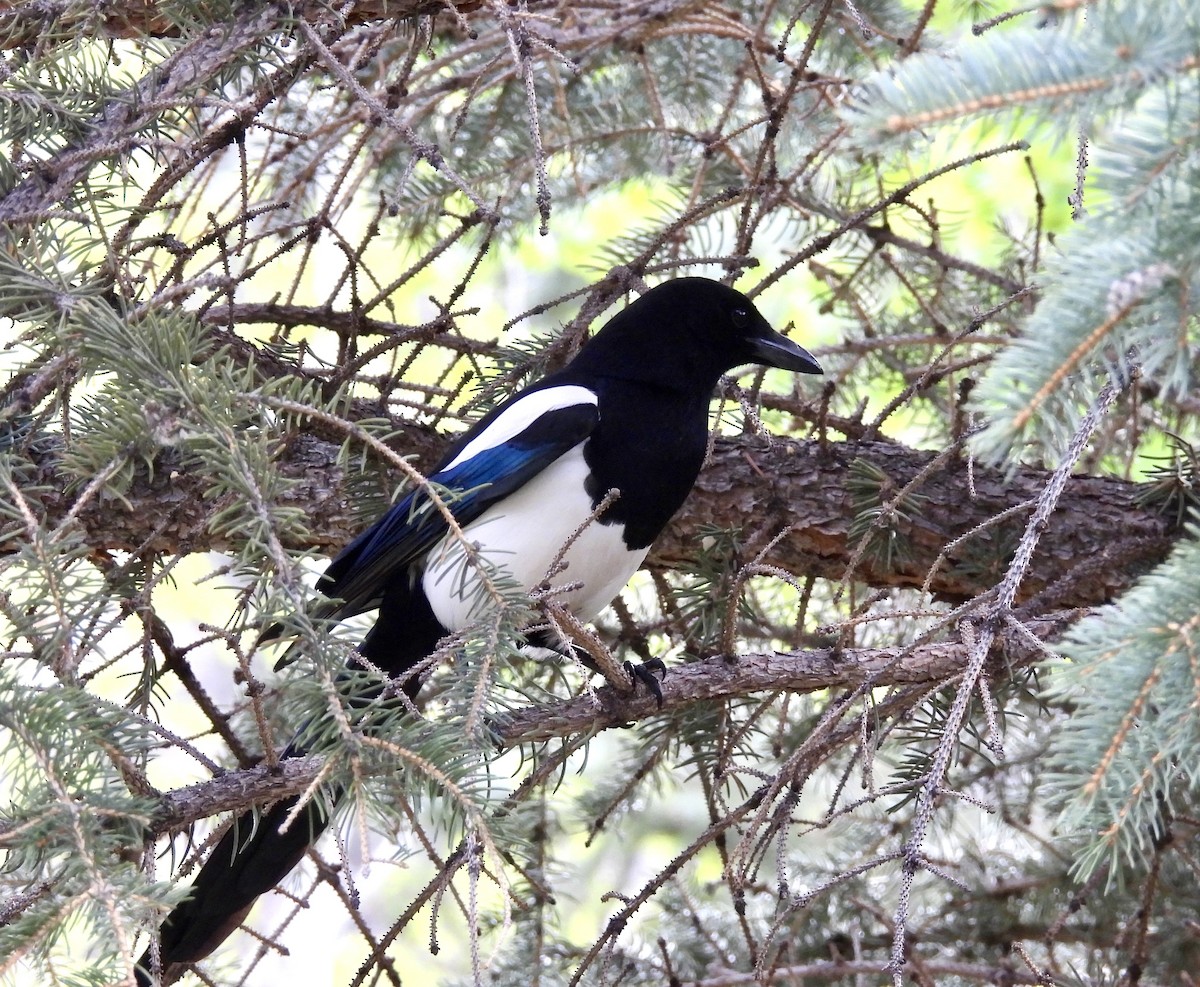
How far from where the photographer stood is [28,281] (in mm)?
1428

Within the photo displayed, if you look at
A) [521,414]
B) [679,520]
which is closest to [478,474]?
[521,414]

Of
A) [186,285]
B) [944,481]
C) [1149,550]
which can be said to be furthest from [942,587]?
[186,285]

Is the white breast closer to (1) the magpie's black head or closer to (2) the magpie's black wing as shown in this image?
(2) the magpie's black wing

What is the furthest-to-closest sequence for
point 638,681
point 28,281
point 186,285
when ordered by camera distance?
point 638,681 < point 186,285 < point 28,281

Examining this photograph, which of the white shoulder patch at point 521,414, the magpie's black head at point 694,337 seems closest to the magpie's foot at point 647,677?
the white shoulder patch at point 521,414

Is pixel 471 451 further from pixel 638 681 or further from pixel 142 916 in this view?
pixel 142 916

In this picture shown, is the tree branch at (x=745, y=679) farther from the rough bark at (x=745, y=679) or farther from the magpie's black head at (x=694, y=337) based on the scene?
the magpie's black head at (x=694, y=337)

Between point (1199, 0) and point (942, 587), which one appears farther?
point (942, 587)

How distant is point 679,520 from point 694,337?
350 millimetres

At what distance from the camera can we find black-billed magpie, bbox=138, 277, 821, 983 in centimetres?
227

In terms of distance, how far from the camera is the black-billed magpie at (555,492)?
7.45 feet

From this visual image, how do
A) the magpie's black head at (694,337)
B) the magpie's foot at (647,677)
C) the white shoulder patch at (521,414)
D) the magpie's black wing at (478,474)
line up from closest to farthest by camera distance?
the magpie's foot at (647,677) < the magpie's black wing at (478,474) < the white shoulder patch at (521,414) < the magpie's black head at (694,337)

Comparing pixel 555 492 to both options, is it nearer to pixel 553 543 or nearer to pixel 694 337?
pixel 553 543

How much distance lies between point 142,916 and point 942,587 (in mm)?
1801
